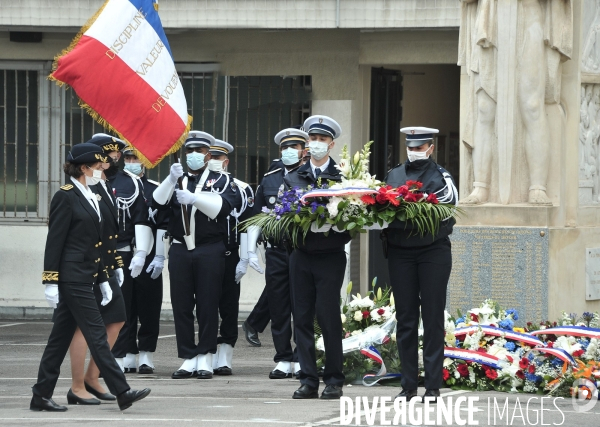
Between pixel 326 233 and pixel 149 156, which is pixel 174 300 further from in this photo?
pixel 326 233

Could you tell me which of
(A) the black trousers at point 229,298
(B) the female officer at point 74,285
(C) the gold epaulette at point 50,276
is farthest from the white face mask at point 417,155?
(A) the black trousers at point 229,298

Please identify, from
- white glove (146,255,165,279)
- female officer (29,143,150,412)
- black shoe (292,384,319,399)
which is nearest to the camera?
female officer (29,143,150,412)

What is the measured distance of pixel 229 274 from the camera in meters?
11.7

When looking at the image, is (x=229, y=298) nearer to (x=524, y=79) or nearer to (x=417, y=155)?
(x=417, y=155)

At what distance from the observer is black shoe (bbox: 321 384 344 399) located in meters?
9.26

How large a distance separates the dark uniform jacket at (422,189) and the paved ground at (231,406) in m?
1.15

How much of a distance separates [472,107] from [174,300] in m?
3.36

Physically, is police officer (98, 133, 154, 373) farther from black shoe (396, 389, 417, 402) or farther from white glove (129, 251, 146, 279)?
black shoe (396, 389, 417, 402)

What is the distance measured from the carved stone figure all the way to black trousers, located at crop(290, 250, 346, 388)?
3042 millimetres

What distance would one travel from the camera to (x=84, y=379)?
947cm

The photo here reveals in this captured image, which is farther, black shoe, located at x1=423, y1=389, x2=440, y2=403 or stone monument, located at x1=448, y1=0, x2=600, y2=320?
stone monument, located at x1=448, y1=0, x2=600, y2=320

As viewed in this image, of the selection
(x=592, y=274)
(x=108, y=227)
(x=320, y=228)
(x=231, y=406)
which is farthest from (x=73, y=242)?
(x=592, y=274)

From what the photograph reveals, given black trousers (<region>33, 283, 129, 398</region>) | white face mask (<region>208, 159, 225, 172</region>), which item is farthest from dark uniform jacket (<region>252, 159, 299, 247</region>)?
black trousers (<region>33, 283, 129, 398</region>)

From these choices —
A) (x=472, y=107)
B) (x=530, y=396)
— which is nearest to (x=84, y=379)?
(x=530, y=396)
